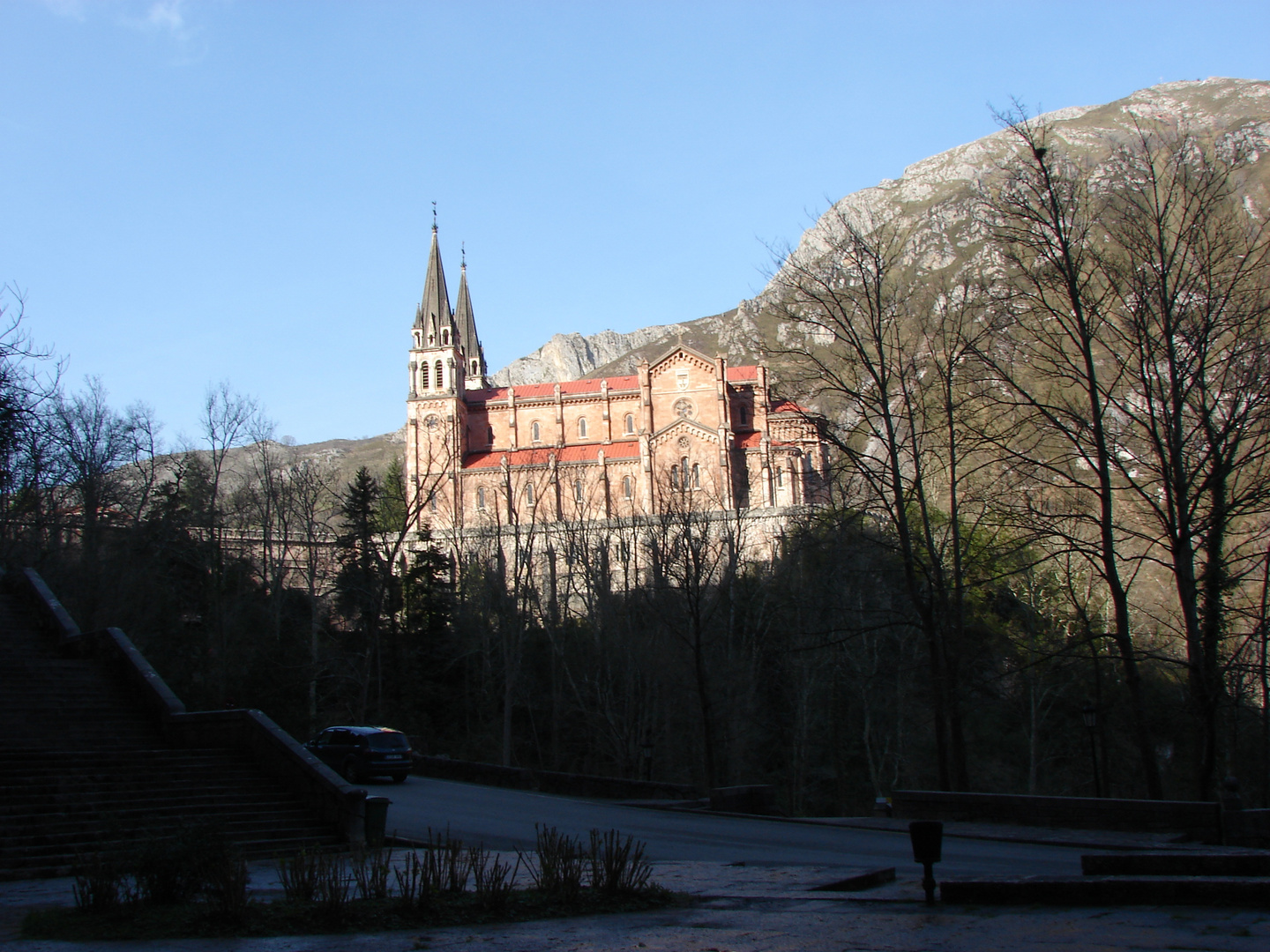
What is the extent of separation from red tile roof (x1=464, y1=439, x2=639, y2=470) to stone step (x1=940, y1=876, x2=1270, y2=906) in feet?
219

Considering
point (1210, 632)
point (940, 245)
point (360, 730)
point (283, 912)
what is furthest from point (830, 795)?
point (940, 245)

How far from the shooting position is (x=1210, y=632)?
1709 cm

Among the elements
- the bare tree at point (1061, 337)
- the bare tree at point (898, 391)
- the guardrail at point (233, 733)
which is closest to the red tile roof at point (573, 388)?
the bare tree at point (898, 391)

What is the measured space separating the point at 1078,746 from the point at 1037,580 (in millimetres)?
7206

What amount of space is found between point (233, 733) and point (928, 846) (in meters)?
12.8

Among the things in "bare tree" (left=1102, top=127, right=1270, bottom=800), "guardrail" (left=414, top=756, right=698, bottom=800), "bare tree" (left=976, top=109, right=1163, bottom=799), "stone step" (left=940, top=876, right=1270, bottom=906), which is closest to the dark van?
"guardrail" (left=414, top=756, right=698, bottom=800)

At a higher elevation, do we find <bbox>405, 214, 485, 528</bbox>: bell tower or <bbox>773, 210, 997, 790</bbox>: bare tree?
<bbox>405, 214, 485, 528</bbox>: bell tower

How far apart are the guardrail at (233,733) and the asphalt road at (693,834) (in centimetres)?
149

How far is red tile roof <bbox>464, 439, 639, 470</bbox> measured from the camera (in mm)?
76500

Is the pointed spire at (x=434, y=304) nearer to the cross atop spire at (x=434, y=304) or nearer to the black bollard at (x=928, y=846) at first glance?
the cross atop spire at (x=434, y=304)

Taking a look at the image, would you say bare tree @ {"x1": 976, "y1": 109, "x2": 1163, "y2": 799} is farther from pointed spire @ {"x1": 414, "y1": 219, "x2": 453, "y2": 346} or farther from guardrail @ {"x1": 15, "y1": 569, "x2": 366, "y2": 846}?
pointed spire @ {"x1": 414, "y1": 219, "x2": 453, "y2": 346}

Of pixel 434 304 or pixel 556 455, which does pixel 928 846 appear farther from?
pixel 434 304

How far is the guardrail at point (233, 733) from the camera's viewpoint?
579 inches

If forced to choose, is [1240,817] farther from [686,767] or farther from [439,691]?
[439,691]
